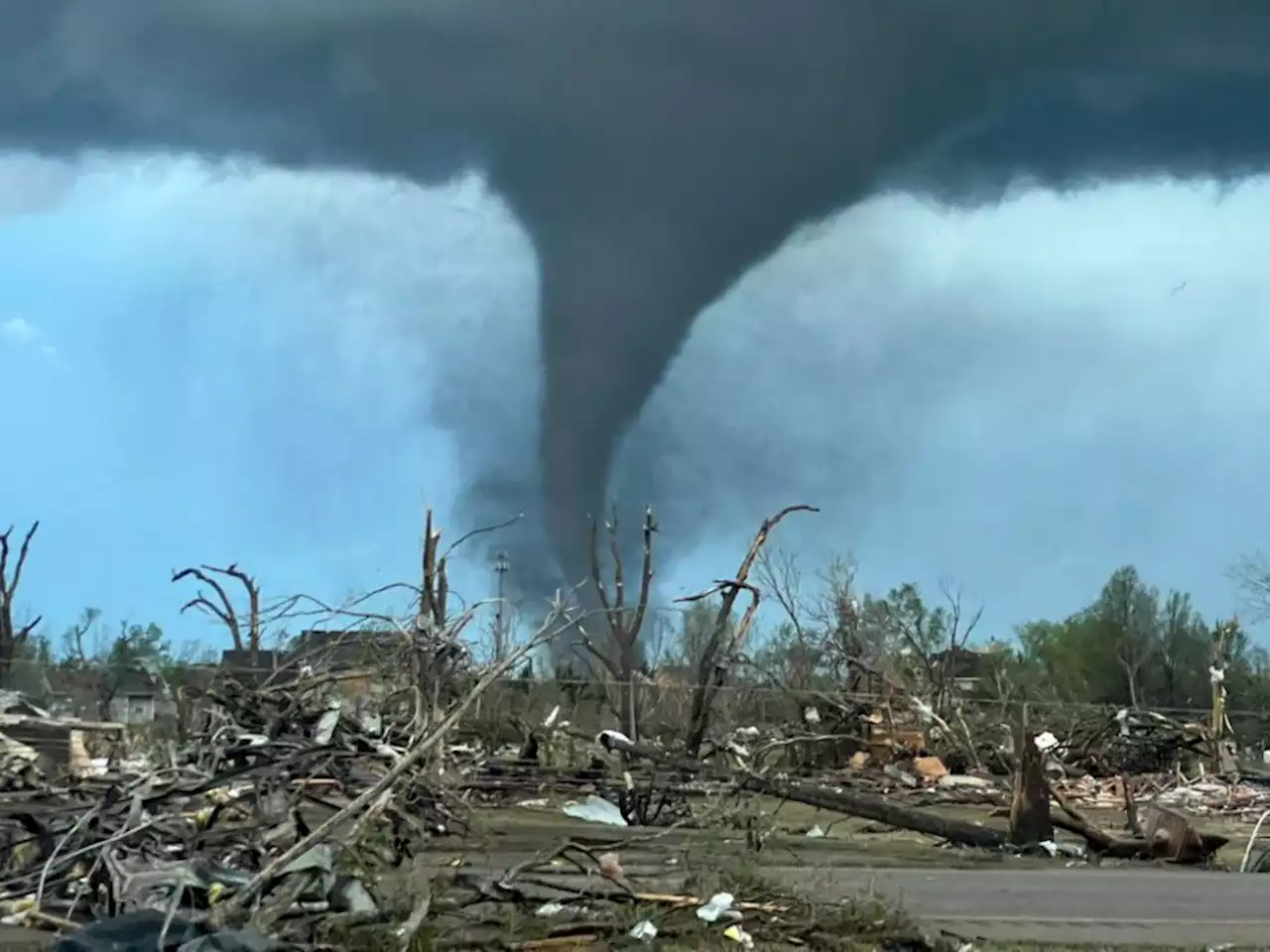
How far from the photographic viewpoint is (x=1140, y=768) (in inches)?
1063

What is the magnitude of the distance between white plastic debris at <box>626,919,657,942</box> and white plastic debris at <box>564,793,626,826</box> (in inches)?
327

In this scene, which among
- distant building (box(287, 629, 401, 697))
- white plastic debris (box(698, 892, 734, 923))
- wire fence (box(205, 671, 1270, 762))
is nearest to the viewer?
white plastic debris (box(698, 892, 734, 923))

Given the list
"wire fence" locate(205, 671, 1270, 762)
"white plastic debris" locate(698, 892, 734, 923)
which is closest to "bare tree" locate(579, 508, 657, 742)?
"wire fence" locate(205, 671, 1270, 762)

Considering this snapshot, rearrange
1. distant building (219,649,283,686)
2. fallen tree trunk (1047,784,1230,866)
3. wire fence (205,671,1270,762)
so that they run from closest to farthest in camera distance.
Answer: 1. fallen tree trunk (1047,784,1230,866)
2. distant building (219,649,283,686)
3. wire fence (205,671,1270,762)

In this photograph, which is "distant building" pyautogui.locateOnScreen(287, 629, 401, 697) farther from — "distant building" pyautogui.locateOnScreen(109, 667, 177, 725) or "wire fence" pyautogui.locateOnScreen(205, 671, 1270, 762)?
"distant building" pyautogui.locateOnScreen(109, 667, 177, 725)

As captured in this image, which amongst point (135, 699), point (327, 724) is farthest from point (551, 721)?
point (135, 699)

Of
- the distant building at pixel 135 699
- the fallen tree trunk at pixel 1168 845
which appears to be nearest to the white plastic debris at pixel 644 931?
the fallen tree trunk at pixel 1168 845

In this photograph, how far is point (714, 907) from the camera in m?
7.29

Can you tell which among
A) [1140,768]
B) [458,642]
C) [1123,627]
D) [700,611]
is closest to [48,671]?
[700,611]

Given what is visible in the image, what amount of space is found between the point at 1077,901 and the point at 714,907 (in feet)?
10.3

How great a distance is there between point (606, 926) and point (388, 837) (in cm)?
363

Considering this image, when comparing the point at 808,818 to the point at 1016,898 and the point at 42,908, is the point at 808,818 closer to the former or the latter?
the point at 1016,898

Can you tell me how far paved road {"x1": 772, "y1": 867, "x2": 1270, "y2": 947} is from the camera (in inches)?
296

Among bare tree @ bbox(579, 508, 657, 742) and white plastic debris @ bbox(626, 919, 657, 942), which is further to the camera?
bare tree @ bbox(579, 508, 657, 742)
